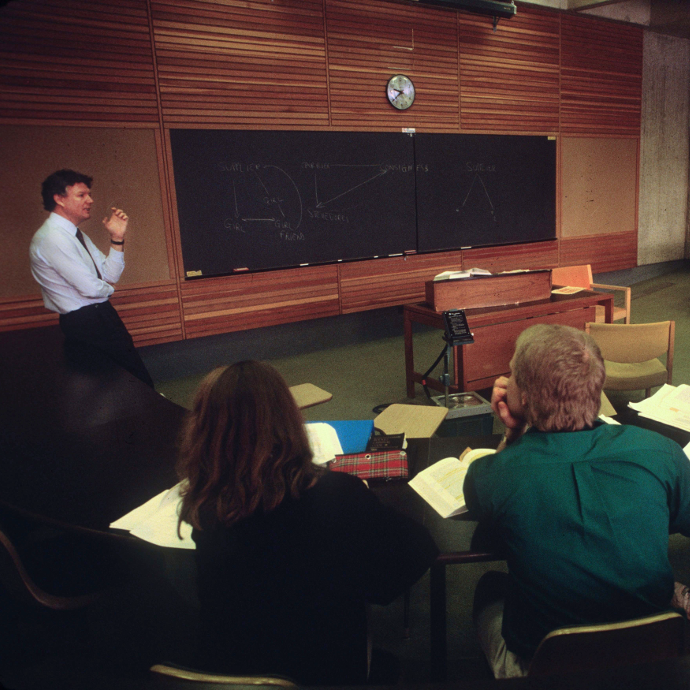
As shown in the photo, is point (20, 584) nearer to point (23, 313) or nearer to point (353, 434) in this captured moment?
point (353, 434)

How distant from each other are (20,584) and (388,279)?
4769mm

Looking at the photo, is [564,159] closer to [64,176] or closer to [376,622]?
[64,176]

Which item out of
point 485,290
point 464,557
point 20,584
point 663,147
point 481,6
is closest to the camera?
point 464,557

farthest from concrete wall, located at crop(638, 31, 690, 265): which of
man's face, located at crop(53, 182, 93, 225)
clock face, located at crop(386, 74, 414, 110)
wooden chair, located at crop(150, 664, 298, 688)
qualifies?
wooden chair, located at crop(150, 664, 298, 688)

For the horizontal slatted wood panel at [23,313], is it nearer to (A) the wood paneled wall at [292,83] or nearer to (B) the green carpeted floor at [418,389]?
(A) the wood paneled wall at [292,83]

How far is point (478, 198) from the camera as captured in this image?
243 inches

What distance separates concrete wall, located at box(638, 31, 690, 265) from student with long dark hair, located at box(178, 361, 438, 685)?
8.34 m

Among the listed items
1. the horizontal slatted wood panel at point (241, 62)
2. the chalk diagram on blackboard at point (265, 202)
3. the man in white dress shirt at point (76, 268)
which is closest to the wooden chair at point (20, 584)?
the man in white dress shirt at point (76, 268)

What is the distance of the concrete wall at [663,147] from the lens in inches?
305

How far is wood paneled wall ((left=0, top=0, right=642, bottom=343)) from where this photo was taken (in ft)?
13.3

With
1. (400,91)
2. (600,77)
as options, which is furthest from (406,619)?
(600,77)

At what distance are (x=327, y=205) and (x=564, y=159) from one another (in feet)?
11.3

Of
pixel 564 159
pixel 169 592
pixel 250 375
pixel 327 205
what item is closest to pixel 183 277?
pixel 327 205

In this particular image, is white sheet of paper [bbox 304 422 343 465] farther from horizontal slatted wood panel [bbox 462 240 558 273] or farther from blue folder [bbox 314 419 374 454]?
horizontal slatted wood panel [bbox 462 240 558 273]
